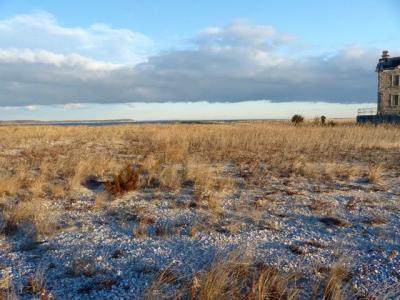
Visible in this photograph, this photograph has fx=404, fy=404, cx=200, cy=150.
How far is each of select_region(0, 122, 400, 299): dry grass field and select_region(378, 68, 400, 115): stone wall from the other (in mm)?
31556

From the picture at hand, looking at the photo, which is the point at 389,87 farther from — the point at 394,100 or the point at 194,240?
the point at 194,240

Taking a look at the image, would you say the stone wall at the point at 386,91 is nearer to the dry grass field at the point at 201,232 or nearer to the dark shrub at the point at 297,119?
the dark shrub at the point at 297,119

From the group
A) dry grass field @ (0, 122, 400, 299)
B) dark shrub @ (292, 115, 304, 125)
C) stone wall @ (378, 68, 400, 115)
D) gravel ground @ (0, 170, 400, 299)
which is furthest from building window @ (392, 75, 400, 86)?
gravel ground @ (0, 170, 400, 299)

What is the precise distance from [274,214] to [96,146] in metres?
13.6

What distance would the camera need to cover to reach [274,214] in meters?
7.30

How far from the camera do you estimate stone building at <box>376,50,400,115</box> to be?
4069 cm

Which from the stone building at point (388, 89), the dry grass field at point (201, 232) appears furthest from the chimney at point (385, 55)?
the dry grass field at point (201, 232)

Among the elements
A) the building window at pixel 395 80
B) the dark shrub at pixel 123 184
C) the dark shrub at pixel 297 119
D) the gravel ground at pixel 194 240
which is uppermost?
the building window at pixel 395 80

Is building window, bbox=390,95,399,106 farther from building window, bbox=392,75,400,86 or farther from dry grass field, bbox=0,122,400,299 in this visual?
dry grass field, bbox=0,122,400,299

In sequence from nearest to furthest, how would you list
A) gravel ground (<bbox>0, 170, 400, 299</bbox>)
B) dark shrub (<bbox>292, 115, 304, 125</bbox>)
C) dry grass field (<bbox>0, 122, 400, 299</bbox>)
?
dry grass field (<bbox>0, 122, 400, 299</bbox>)
gravel ground (<bbox>0, 170, 400, 299</bbox>)
dark shrub (<bbox>292, 115, 304, 125</bbox>)

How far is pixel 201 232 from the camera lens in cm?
614

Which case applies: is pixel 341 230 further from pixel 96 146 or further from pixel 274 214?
pixel 96 146

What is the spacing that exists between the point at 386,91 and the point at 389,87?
477 mm

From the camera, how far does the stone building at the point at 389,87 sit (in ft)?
133
